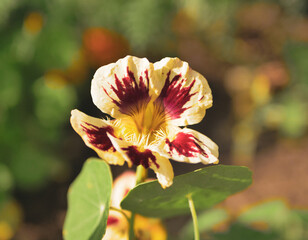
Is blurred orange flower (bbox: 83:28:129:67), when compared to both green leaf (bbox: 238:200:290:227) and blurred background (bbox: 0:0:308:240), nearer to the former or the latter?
blurred background (bbox: 0:0:308:240)

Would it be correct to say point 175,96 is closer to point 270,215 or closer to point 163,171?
point 163,171

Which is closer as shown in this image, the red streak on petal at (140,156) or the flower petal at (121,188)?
the red streak on petal at (140,156)

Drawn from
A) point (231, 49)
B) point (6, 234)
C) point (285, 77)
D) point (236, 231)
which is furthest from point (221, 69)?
point (236, 231)

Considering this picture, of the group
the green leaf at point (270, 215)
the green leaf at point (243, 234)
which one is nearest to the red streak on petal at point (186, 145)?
the green leaf at point (243, 234)

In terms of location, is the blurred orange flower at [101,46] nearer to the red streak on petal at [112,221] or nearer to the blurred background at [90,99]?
the blurred background at [90,99]

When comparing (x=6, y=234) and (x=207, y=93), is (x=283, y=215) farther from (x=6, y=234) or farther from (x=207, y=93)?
(x=6, y=234)
